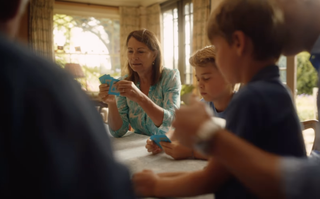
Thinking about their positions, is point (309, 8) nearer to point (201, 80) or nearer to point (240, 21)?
point (240, 21)

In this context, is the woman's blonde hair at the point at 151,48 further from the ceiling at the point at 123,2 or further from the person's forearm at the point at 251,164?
the ceiling at the point at 123,2

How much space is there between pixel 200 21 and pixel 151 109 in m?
4.09

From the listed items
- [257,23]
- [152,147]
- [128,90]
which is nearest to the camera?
[257,23]

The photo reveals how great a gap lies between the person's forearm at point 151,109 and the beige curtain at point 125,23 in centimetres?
528

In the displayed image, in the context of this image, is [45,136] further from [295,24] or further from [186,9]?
[186,9]

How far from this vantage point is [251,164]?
0.49 meters

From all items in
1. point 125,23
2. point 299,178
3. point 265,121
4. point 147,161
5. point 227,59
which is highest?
point 125,23

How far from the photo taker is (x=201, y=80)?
1.40 meters

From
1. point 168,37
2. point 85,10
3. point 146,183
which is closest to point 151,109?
point 146,183

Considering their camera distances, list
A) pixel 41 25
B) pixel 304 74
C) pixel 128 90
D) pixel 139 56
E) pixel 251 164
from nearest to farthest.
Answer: pixel 251 164 < pixel 128 90 < pixel 139 56 < pixel 41 25 < pixel 304 74

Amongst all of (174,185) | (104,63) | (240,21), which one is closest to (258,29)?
(240,21)

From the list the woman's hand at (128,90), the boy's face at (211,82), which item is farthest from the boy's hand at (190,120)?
the woman's hand at (128,90)

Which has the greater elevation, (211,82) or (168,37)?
(168,37)

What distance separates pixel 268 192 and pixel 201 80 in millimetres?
951
